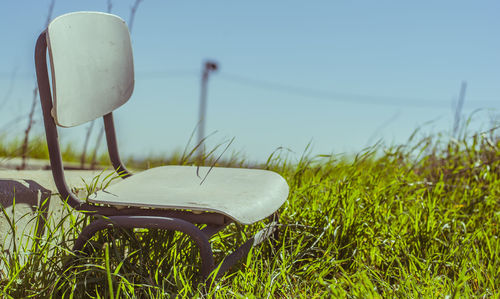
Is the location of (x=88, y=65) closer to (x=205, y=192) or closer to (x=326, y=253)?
(x=205, y=192)

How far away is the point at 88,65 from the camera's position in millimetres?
1866

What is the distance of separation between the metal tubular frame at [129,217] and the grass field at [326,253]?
0.26ft

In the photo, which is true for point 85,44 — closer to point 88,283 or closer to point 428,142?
point 88,283

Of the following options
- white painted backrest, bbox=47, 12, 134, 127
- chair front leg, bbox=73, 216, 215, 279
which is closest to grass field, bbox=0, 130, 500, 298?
chair front leg, bbox=73, 216, 215, 279

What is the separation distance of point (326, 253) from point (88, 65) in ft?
3.78

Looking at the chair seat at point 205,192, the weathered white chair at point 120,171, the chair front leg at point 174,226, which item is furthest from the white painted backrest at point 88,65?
the chair front leg at point 174,226

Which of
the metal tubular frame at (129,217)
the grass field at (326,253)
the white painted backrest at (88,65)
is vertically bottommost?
the grass field at (326,253)

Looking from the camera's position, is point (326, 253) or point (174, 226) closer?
point (174, 226)

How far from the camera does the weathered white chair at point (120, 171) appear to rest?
1454mm

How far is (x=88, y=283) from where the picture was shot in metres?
1.74

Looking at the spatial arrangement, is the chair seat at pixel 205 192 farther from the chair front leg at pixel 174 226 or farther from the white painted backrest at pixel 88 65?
the white painted backrest at pixel 88 65

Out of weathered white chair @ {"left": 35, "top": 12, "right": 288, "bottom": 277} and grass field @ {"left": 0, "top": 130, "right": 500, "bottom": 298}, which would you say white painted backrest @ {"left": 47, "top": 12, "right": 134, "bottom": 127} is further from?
grass field @ {"left": 0, "top": 130, "right": 500, "bottom": 298}

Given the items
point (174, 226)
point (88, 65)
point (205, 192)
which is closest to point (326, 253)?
point (205, 192)

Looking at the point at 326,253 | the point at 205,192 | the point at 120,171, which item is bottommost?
the point at 326,253
